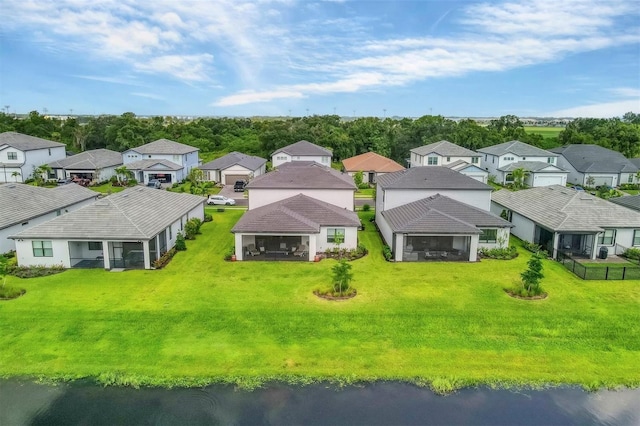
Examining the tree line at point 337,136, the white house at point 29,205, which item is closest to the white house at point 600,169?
the tree line at point 337,136

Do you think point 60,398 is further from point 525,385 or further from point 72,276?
point 525,385

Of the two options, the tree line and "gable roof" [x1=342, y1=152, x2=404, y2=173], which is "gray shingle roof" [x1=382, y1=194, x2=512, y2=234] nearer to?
"gable roof" [x1=342, y1=152, x2=404, y2=173]

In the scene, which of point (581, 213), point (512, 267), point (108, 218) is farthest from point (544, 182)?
point (108, 218)

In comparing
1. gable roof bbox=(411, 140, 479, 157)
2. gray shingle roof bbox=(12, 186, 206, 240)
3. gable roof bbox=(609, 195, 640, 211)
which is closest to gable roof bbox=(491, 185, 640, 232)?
gable roof bbox=(609, 195, 640, 211)

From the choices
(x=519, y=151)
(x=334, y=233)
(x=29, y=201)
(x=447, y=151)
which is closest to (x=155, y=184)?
(x=29, y=201)

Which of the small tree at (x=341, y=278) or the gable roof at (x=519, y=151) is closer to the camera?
the small tree at (x=341, y=278)

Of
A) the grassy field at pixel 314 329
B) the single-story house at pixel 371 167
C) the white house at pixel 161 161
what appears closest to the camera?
the grassy field at pixel 314 329

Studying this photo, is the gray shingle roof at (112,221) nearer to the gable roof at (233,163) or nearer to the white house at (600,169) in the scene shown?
the gable roof at (233,163)
